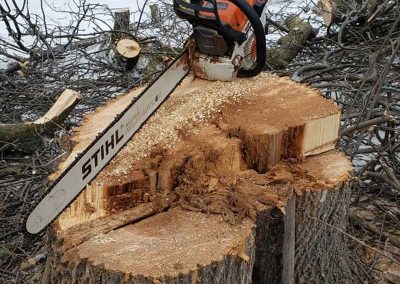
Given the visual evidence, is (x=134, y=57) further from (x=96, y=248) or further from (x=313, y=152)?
(x=96, y=248)

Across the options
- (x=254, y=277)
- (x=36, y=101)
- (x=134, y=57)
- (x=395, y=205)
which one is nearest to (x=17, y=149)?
(x=36, y=101)

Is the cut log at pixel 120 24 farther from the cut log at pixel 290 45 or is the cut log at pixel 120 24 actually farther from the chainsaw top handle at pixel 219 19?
the chainsaw top handle at pixel 219 19

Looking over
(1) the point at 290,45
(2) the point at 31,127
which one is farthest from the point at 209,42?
(1) the point at 290,45

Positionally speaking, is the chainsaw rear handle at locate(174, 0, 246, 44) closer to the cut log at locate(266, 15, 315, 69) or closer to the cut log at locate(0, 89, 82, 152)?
the cut log at locate(0, 89, 82, 152)

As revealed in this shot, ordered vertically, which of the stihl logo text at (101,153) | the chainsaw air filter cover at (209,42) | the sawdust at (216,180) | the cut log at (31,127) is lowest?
the cut log at (31,127)

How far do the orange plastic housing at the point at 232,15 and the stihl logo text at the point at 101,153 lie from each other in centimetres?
66

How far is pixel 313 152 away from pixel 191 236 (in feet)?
2.29

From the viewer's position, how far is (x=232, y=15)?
222 centimetres

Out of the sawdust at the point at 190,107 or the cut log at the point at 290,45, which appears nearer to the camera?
the sawdust at the point at 190,107

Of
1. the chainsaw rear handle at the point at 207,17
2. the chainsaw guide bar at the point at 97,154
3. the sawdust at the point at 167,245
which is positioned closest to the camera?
the sawdust at the point at 167,245

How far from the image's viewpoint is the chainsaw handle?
2115mm

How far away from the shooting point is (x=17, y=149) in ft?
11.8

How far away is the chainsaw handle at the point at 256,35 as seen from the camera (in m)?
2.12

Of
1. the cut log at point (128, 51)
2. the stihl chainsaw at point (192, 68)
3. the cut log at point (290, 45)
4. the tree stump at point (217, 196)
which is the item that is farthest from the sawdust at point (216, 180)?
the cut log at point (128, 51)
